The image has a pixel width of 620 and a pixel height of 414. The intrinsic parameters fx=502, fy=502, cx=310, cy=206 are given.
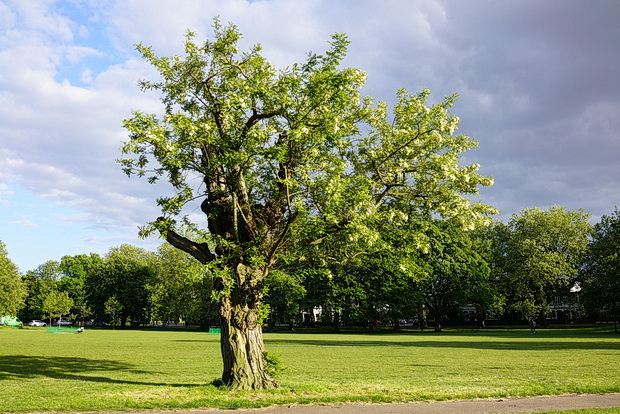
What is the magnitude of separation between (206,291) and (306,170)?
69.4m

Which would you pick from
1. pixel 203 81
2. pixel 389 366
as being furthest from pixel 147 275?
pixel 203 81

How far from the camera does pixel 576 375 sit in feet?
58.7

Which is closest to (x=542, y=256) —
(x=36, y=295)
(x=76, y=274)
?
(x=36, y=295)

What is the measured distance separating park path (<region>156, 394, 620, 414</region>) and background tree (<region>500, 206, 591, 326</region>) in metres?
64.2

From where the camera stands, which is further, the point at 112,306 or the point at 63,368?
the point at 112,306

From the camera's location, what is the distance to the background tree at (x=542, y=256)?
7344cm

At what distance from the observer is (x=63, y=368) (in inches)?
903

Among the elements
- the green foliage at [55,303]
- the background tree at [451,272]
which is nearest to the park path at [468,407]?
the background tree at [451,272]

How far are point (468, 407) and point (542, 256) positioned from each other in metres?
69.3

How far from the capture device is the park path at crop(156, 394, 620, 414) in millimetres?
11719

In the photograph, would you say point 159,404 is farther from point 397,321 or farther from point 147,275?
point 147,275

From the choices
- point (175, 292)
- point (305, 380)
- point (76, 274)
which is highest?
point (76, 274)

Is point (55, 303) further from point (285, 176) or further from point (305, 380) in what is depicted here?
point (285, 176)

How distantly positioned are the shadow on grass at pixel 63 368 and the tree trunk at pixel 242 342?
219cm
